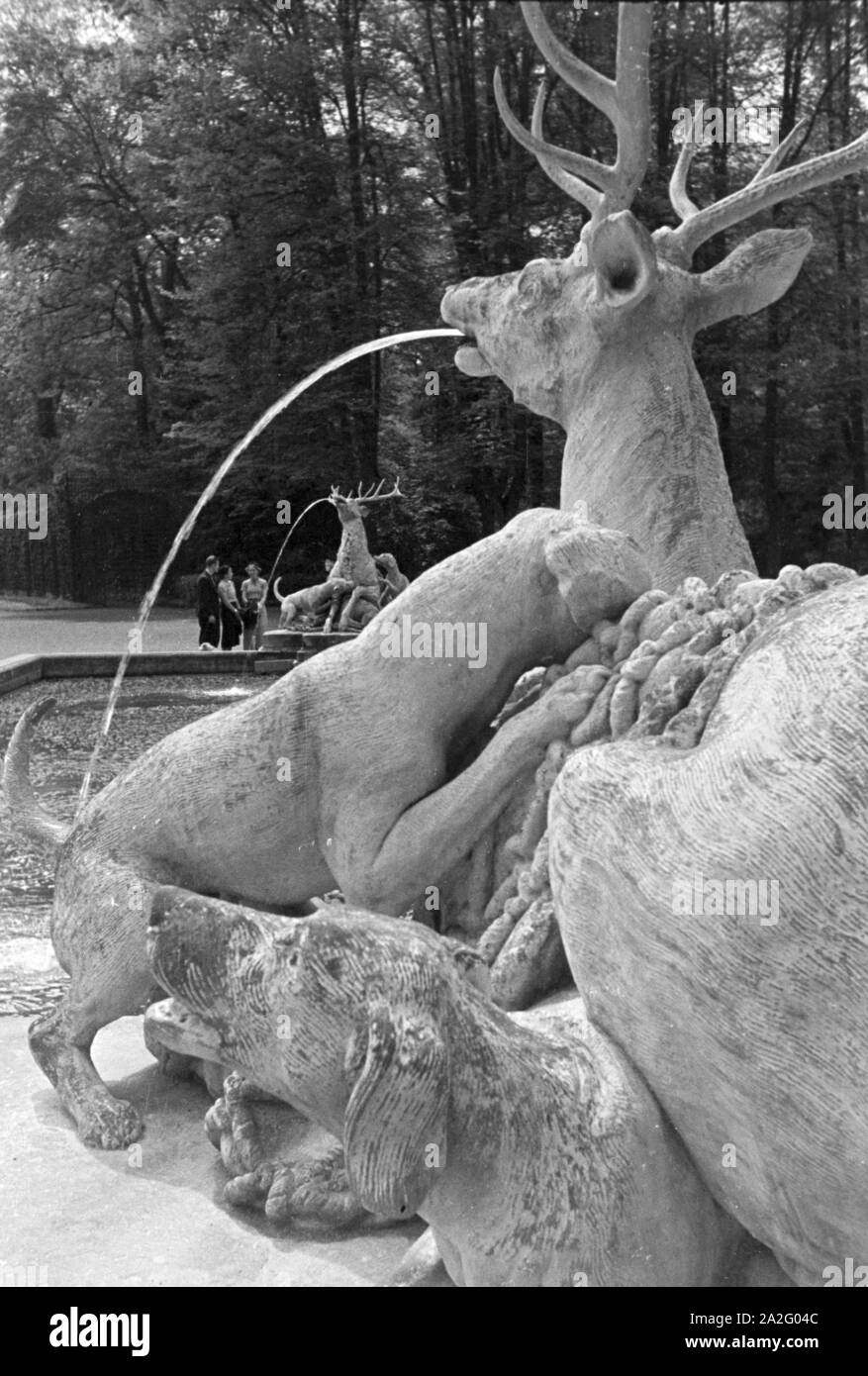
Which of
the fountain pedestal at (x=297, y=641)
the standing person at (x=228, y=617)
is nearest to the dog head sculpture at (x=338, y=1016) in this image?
the fountain pedestal at (x=297, y=641)

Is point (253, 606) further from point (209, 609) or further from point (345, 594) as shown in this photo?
point (345, 594)

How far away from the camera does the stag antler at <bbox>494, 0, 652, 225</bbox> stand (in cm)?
366

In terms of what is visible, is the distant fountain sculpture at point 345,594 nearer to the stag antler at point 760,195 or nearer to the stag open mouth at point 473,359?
the stag open mouth at point 473,359

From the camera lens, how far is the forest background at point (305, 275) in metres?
21.7

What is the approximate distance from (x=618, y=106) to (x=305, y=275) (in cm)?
2192

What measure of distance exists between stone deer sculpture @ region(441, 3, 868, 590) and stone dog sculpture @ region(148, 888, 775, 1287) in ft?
5.59

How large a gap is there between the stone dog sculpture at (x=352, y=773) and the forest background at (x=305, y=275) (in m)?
16.3

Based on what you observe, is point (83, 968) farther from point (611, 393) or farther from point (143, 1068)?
point (611, 393)

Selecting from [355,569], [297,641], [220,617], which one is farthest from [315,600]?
[220,617]

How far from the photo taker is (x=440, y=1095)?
1.82 metres

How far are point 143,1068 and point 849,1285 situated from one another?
183cm

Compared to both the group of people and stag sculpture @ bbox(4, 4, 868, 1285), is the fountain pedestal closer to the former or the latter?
the group of people

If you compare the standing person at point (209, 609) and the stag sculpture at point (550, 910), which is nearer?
the stag sculpture at point (550, 910)
